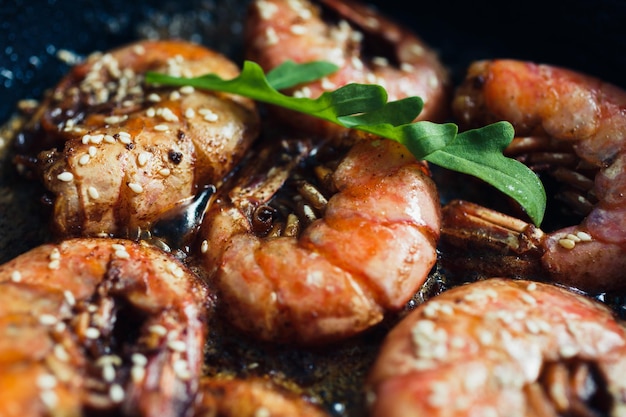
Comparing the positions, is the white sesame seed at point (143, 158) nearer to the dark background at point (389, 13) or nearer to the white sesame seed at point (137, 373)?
the white sesame seed at point (137, 373)

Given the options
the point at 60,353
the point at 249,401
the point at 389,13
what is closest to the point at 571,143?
the point at 389,13

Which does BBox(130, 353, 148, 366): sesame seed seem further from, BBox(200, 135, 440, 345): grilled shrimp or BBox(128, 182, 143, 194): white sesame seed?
BBox(128, 182, 143, 194): white sesame seed

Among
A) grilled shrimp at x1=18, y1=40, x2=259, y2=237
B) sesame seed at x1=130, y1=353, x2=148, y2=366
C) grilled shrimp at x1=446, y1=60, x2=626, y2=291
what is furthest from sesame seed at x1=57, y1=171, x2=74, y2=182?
grilled shrimp at x1=446, y1=60, x2=626, y2=291

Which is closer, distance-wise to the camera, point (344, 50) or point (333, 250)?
point (333, 250)

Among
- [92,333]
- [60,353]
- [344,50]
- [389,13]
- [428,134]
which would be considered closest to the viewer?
[60,353]

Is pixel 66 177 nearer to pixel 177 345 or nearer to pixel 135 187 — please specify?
pixel 135 187

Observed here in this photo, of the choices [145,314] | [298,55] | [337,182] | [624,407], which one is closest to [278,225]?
[337,182]

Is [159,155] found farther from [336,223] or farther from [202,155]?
[336,223]
